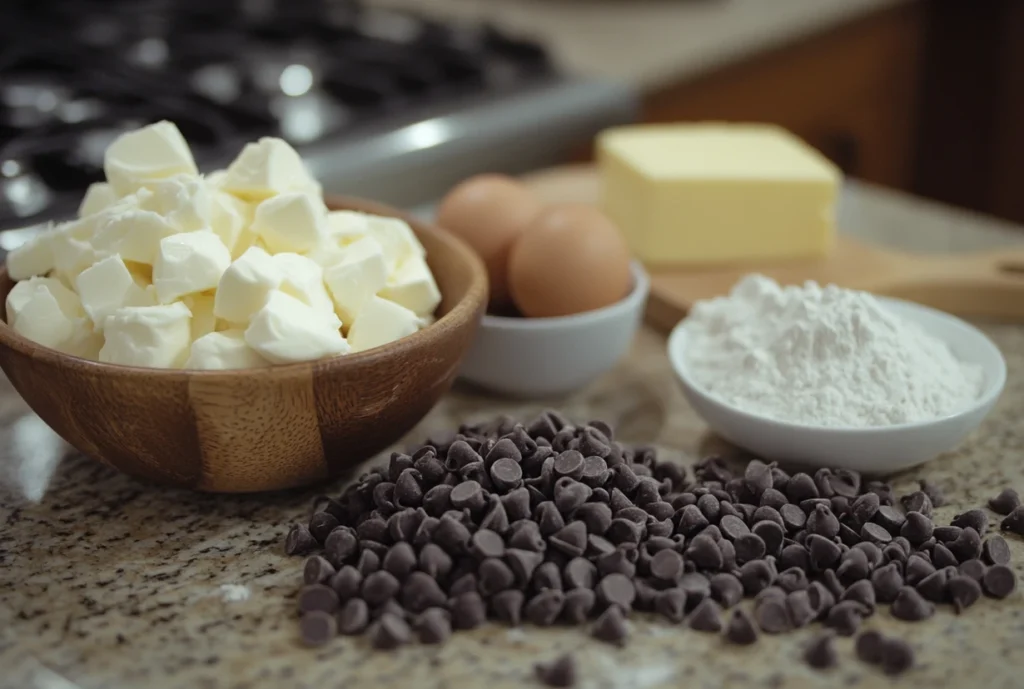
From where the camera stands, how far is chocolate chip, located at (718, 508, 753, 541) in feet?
3.01

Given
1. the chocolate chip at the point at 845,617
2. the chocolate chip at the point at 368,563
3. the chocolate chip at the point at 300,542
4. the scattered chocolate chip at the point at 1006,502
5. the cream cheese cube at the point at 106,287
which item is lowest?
the scattered chocolate chip at the point at 1006,502

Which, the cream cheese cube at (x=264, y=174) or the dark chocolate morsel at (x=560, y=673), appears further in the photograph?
the cream cheese cube at (x=264, y=174)

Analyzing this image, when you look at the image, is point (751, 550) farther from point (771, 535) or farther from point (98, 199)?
point (98, 199)

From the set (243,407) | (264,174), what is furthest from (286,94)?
(243,407)

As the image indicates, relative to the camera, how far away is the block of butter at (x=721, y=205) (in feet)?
4.98

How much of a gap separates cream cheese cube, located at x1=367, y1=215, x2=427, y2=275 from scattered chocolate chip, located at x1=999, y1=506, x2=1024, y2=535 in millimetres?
633

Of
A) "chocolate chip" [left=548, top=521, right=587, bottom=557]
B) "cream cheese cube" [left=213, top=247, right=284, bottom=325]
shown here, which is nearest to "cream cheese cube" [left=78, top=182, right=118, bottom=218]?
"cream cheese cube" [left=213, top=247, right=284, bottom=325]

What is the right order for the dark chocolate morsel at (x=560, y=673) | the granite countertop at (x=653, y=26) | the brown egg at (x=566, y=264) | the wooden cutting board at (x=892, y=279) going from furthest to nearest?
the granite countertop at (x=653, y=26), the wooden cutting board at (x=892, y=279), the brown egg at (x=566, y=264), the dark chocolate morsel at (x=560, y=673)

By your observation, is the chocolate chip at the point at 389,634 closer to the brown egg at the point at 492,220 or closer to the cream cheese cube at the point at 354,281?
the cream cheese cube at the point at 354,281

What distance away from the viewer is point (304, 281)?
0.94 metres

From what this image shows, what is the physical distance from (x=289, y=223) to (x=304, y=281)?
7cm

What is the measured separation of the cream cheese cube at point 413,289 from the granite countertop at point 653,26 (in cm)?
109

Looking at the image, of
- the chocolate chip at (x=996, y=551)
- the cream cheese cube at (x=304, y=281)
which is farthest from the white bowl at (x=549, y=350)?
the chocolate chip at (x=996, y=551)

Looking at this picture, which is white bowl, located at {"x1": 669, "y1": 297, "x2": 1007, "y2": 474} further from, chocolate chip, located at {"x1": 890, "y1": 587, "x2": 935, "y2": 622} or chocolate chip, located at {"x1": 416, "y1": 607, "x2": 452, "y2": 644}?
chocolate chip, located at {"x1": 416, "y1": 607, "x2": 452, "y2": 644}
